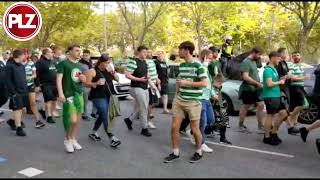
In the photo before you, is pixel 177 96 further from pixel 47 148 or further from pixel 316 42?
pixel 316 42

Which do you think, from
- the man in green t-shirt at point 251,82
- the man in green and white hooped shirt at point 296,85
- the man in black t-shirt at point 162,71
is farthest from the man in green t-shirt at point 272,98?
the man in black t-shirt at point 162,71

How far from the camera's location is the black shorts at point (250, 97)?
8609 mm

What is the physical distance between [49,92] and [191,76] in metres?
4.86

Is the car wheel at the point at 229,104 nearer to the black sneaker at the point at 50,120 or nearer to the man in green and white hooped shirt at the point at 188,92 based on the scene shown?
the black sneaker at the point at 50,120

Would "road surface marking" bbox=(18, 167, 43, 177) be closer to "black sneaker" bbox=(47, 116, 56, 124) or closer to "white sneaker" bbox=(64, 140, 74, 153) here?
"white sneaker" bbox=(64, 140, 74, 153)

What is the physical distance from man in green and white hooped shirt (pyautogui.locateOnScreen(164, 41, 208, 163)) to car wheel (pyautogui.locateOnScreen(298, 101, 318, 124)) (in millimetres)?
4000

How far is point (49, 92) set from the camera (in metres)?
10.3

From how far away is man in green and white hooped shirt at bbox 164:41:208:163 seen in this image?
6383 millimetres

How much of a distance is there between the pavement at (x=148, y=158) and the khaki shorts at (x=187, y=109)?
665mm

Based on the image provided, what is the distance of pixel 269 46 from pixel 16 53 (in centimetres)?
2966

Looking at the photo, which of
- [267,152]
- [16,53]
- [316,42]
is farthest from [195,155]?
[316,42]

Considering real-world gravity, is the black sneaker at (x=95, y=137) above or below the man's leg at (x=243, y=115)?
below

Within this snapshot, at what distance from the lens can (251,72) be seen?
852 centimetres

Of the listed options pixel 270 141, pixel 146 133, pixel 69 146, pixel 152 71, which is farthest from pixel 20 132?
pixel 270 141
